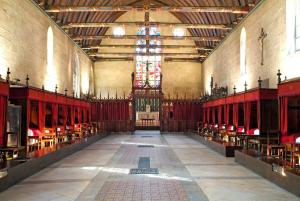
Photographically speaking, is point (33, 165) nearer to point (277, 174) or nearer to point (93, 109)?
point (277, 174)

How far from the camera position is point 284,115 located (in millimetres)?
9727

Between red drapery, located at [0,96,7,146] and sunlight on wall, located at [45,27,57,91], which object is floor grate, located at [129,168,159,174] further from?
sunlight on wall, located at [45,27,57,91]

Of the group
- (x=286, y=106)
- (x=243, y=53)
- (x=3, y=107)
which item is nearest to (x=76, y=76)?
(x=243, y=53)

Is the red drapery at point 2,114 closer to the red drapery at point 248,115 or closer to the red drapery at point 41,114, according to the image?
the red drapery at point 41,114

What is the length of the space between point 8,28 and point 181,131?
1530 centimetres

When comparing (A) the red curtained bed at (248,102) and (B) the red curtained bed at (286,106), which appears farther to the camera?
(A) the red curtained bed at (248,102)

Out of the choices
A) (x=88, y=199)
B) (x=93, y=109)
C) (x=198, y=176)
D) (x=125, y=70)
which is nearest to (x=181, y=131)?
Answer: (x=93, y=109)

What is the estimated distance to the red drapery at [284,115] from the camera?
9641 millimetres

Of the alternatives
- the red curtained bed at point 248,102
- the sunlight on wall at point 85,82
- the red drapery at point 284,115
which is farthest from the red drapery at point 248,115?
the sunlight on wall at point 85,82

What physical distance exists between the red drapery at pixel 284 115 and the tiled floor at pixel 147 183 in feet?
5.60

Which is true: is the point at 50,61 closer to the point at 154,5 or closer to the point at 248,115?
the point at 154,5

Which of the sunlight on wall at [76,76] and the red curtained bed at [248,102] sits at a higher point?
the sunlight on wall at [76,76]

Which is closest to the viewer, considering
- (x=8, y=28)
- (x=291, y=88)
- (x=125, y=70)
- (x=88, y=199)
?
(x=88, y=199)

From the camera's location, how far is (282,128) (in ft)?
31.9
